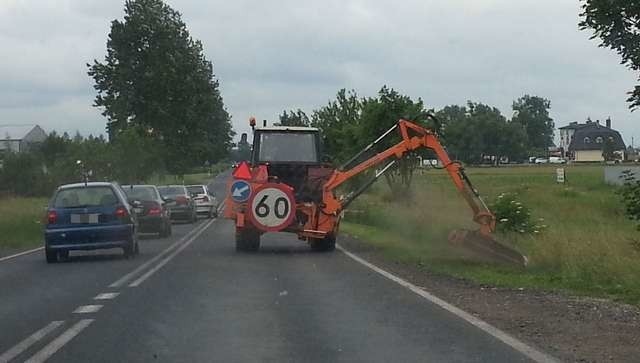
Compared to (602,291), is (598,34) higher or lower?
higher

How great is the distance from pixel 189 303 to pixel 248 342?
3608mm

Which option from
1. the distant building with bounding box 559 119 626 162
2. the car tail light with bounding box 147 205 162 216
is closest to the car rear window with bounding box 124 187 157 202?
the car tail light with bounding box 147 205 162 216

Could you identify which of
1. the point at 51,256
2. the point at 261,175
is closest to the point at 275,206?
the point at 261,175

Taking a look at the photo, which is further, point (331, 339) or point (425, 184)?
point (425, 184)

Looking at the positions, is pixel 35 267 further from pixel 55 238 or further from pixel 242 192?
pixel 242 192

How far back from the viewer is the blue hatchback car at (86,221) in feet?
72.0

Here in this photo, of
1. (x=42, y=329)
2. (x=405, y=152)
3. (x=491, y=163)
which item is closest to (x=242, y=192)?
(x=405, y=152)

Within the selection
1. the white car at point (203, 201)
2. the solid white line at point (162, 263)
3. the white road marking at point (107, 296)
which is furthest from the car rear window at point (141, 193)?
the white car at point (203, 201)

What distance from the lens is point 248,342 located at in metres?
10.8

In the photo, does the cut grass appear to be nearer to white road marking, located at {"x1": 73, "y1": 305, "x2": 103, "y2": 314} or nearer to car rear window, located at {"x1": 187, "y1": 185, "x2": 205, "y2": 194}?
car rear window, located at {"x1": 187, "y1": 185, "x2": 205, "y2": 194}

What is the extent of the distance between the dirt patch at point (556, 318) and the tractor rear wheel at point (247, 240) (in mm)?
7221

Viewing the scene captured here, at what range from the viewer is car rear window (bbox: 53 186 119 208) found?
22.2m

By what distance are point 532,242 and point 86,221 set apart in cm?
915

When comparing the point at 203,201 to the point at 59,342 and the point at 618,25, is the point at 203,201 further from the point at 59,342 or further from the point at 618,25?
the point at 59,342
